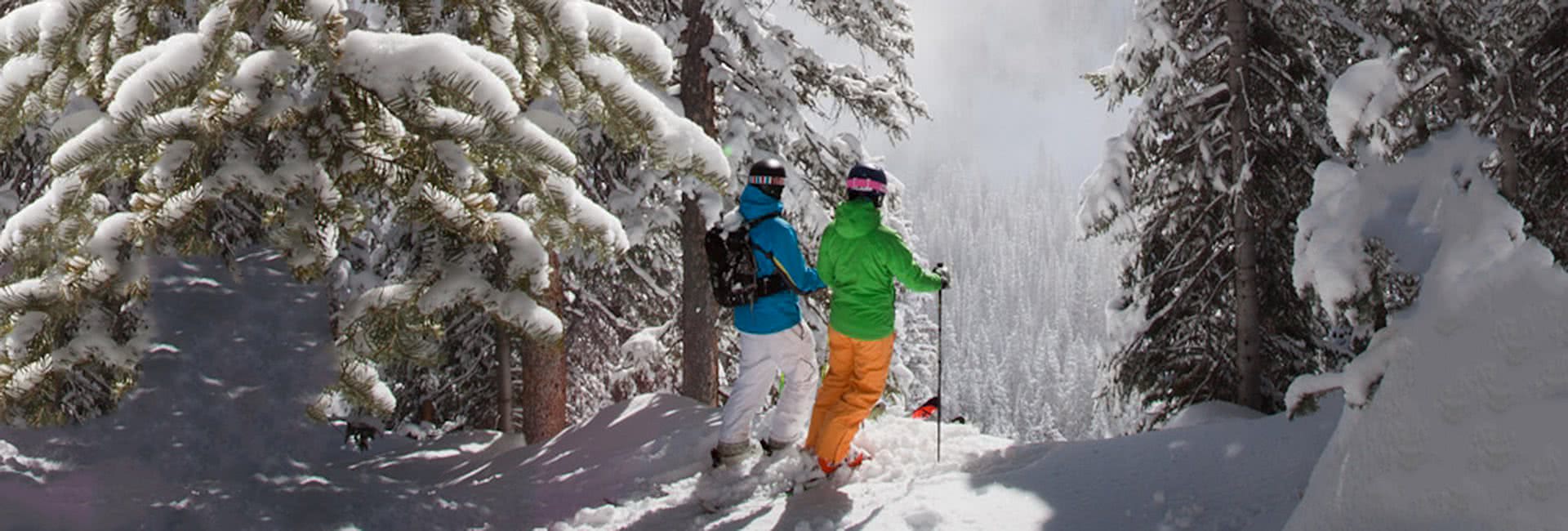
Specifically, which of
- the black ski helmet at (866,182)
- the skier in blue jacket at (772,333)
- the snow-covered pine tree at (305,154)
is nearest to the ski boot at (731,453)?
the skier in blue jacket at (772,333)

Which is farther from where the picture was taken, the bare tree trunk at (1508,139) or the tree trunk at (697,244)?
the tree trunk at (697,244)

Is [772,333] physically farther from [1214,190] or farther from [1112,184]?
[1214,190]

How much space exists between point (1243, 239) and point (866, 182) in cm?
760

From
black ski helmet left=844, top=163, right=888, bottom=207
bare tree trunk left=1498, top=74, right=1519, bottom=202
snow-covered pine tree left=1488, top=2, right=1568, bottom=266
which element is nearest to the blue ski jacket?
black ski helmet left=844, top=163, right=888, bottom=207

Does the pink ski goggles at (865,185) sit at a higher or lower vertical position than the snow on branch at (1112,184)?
lower

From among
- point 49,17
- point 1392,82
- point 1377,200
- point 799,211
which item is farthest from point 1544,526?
point 799,211

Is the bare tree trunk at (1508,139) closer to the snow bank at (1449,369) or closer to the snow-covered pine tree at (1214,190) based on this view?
the snow-covered pine tree at (1214,190)

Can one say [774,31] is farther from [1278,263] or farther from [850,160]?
[1278,263]

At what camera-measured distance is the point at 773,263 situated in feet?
21.1

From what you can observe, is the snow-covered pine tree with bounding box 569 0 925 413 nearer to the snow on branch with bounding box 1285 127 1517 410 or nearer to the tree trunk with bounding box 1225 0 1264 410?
the tree trunk with bounding box 1225 0 1264 410

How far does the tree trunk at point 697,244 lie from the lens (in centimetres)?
1098

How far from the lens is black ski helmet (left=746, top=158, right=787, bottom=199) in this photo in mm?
6336

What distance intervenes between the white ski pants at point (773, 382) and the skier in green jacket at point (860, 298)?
0.63 ft

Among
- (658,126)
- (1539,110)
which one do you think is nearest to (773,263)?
(658,126)
